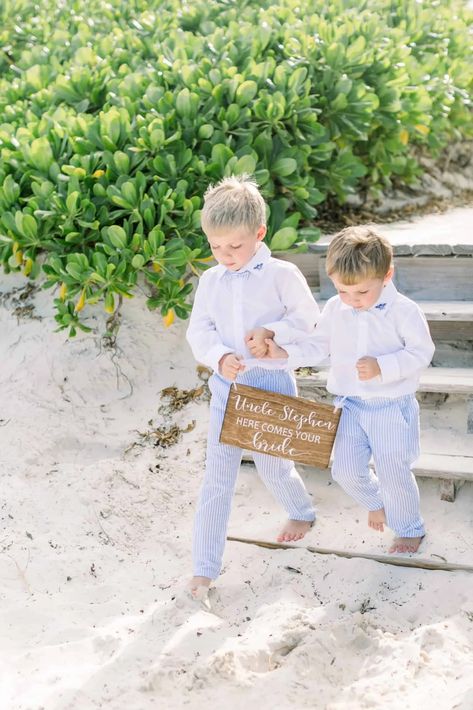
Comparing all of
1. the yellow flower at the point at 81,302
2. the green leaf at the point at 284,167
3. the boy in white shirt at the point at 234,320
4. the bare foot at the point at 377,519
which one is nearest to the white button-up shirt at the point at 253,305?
the boy in white shirt at the point at 234,320

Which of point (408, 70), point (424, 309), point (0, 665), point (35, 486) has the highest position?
point (408, 70)

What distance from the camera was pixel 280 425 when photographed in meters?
3.22

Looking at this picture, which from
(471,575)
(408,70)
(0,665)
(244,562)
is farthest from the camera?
(408,70)

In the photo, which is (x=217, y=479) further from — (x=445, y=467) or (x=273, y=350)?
(x=445, y=467)

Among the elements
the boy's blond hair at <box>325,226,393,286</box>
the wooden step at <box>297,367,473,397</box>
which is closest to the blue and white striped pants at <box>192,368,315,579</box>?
the boy's blond hair at <box>325,226,393,286</box>

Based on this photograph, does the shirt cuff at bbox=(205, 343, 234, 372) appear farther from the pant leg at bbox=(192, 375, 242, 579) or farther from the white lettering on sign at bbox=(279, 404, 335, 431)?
the white lettering on sign at bbox=(279, 404, 335, 431)

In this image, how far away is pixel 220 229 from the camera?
306 cm

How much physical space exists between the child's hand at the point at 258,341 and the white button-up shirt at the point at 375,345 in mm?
56

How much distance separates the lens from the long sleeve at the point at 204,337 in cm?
321

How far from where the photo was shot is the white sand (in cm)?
282

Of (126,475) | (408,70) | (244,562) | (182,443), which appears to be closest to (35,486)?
(126,475)

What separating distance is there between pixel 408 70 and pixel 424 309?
2279 millimetres

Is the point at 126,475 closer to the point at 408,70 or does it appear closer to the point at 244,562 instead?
the point at 244,562

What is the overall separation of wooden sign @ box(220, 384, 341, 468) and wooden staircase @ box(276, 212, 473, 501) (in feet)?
2.29
